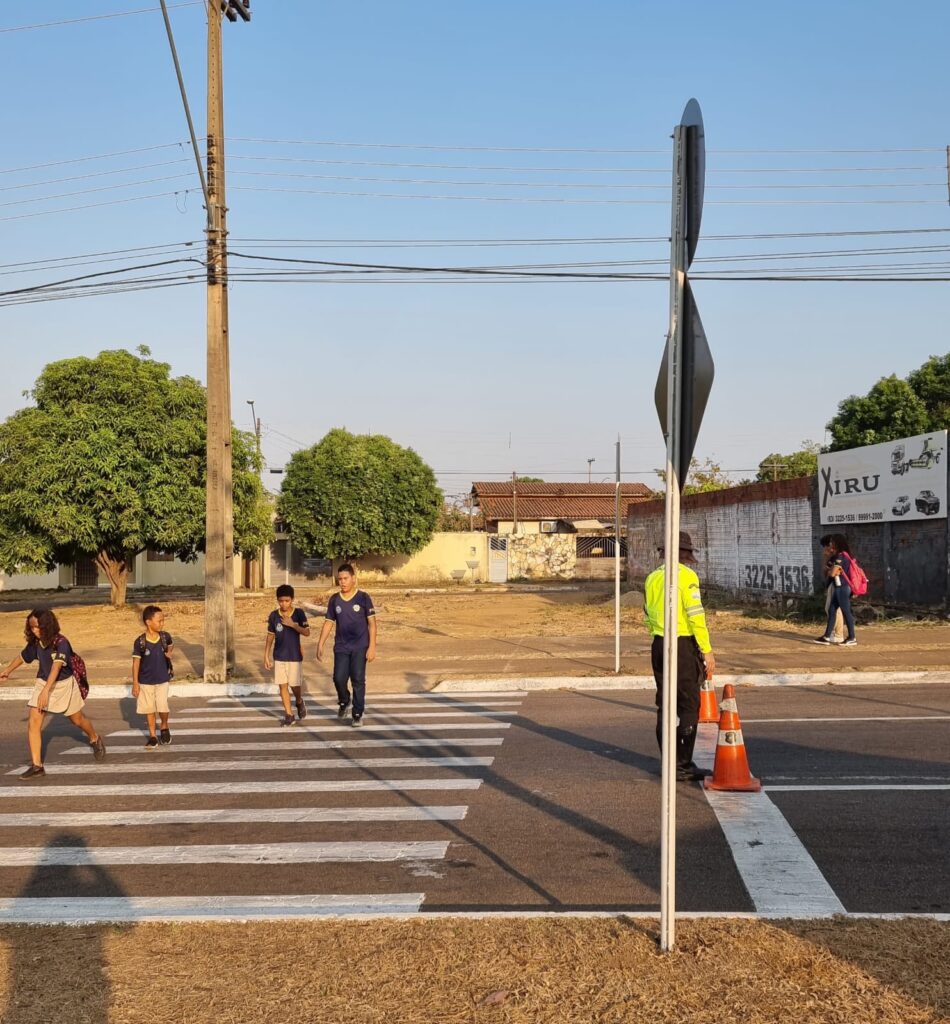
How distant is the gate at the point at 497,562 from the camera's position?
56.5 meters

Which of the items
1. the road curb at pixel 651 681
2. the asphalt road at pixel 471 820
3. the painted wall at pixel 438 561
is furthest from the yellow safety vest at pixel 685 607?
the painted wall at pixel 438 561

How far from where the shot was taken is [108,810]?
7.87 metres

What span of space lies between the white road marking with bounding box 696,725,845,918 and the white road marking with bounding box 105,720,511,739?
392 cm

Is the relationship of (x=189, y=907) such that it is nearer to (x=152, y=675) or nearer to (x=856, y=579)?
(x=152, y=675)

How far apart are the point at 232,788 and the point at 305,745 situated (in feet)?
6.40

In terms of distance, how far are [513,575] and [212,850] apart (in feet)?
164

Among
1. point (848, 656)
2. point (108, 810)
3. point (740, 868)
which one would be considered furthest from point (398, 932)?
point (848, 656)

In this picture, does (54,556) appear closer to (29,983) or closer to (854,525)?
(854,525)

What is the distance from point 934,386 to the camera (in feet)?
148

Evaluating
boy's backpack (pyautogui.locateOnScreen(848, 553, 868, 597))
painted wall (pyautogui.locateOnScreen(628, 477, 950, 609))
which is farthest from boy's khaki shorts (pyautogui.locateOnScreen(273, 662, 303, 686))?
painted wall (pyautogui.locateOnScreen(628, 477, 950, 609))

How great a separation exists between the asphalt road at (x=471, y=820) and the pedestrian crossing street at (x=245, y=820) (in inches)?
0.9

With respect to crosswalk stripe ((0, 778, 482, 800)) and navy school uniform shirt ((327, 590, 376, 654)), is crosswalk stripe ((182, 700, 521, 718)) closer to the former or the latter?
navy school uniform shirt ((327, 590, 376, 654))

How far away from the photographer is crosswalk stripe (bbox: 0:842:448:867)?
6.38m

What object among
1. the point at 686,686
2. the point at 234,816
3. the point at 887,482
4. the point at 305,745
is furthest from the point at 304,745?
the point at 887,482
